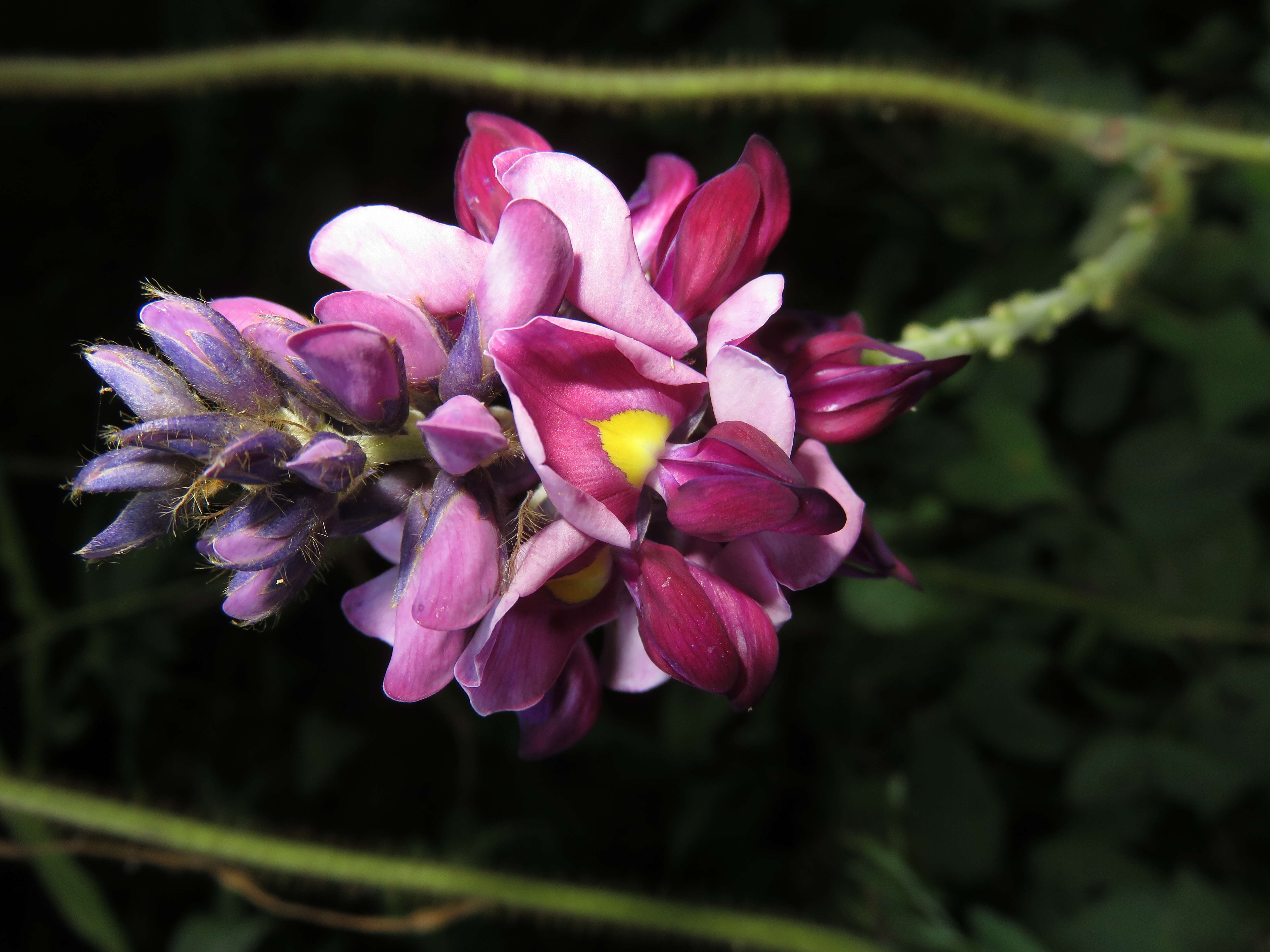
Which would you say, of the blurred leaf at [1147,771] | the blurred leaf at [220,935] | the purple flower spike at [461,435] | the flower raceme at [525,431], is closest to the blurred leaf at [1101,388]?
the blurred leaf at [1147,771]

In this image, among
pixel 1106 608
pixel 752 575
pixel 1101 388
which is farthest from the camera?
pixel 1101 388

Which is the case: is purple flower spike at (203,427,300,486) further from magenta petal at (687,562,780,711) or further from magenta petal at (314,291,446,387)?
magenta petal at (687,562,780,711)

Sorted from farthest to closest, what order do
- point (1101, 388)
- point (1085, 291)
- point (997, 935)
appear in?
point (1101, 388), point (997, 935), point (1085, 291)

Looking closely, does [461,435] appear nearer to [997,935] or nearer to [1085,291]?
[1085,291]

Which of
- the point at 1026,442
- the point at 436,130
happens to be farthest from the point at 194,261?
the point at 1026,442

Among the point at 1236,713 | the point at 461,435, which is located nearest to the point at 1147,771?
the point at 1236,713

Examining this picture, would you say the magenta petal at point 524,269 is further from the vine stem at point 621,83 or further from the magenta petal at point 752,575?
the vine stem at point 621,83

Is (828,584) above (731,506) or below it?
below

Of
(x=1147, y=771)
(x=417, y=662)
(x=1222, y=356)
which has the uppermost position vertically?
(x=417, y=662)
